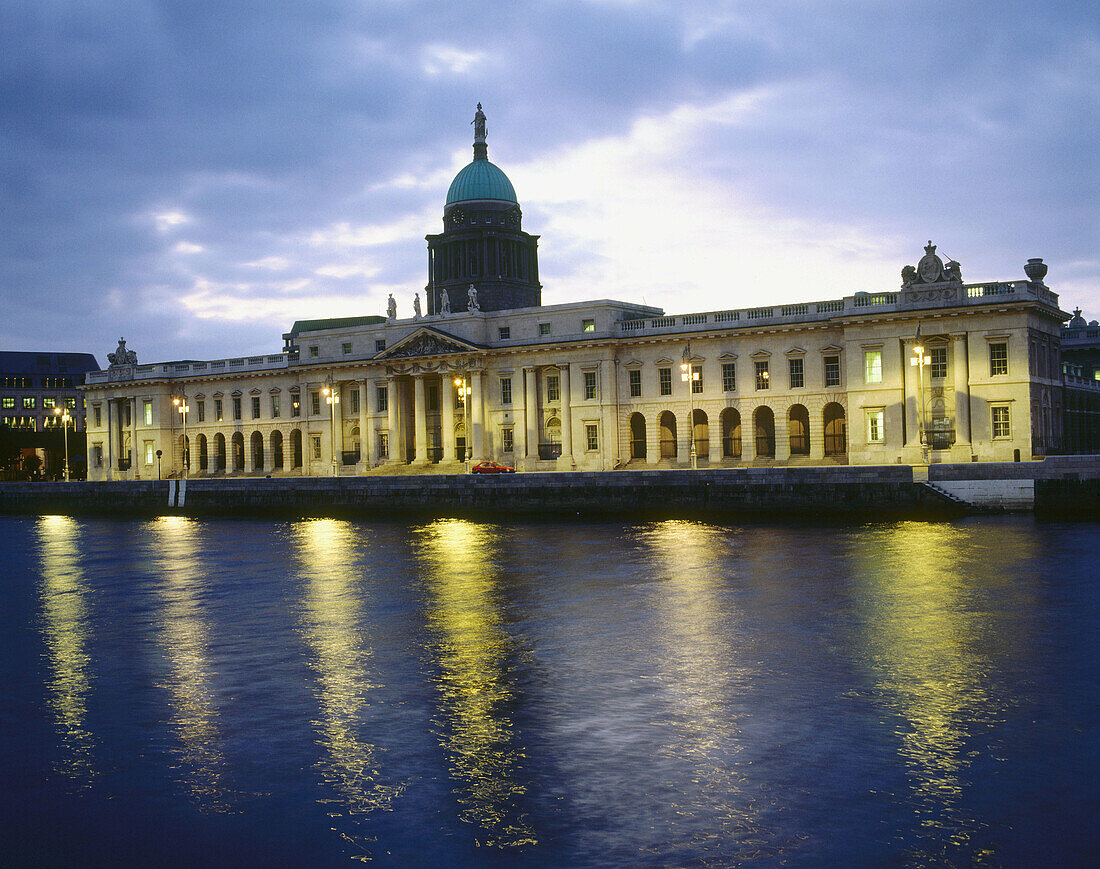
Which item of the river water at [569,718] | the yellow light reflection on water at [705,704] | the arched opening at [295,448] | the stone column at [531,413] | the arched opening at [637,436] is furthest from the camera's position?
the arched opening at [295,448]

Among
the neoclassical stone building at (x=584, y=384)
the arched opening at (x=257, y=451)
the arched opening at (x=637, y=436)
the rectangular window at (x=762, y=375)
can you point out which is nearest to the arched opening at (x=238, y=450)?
the neoclassical stone building at (x=584, y=384)

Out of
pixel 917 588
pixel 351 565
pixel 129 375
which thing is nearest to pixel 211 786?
pixel 917 588

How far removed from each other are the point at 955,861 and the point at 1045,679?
824cm

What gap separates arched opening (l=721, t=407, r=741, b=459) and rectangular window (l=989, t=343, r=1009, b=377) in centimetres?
1894

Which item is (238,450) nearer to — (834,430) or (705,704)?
(834,430)

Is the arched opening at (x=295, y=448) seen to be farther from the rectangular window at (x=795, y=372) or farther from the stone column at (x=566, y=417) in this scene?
the rectangular window at (x=795, y=372)

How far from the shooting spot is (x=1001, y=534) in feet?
131

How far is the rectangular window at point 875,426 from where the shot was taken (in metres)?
68.4

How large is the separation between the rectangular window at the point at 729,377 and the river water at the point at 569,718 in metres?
43.9

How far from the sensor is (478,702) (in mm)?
17828

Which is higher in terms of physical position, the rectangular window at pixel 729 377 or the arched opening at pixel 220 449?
the rectangular window at pixel 729 377

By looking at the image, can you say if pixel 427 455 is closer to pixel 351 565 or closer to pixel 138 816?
pixel 351 565

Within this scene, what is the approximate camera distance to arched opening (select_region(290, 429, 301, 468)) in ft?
326

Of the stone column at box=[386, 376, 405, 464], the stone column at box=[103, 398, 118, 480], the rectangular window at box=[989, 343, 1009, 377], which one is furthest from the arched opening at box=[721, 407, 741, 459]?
the stone column at box=[103, 398, 118, 480]
